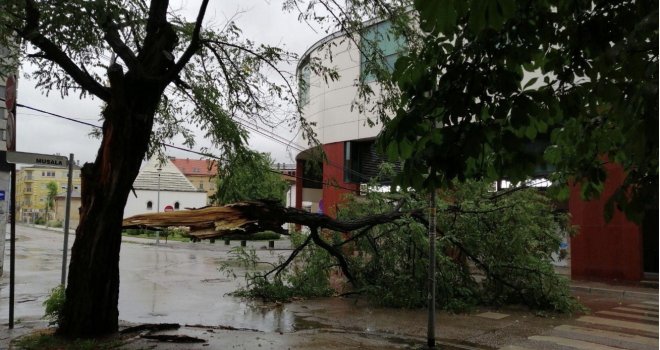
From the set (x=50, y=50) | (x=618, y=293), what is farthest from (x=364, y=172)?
(x=50, y=50)

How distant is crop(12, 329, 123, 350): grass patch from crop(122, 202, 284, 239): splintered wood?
1668 millimetres

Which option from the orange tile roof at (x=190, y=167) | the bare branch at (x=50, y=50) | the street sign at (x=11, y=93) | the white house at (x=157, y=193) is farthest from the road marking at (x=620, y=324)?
the orange tile roof at (x=190, y=167)

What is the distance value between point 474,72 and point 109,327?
5.84 meters

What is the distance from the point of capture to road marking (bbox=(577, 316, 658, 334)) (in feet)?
30.8

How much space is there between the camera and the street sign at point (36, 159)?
733cm

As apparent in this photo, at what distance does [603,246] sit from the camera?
16.2 m

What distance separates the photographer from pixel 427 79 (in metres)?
3.43

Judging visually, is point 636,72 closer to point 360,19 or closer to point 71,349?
point 360,19

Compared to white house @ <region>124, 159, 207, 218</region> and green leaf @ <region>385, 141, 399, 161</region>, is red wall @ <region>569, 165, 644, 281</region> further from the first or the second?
white house @ <region>124, 159, 207, 218</region>

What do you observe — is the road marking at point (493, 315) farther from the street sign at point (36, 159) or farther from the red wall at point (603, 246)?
the street sign at point (36, 159)

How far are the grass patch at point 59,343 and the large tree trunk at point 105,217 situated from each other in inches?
6.1

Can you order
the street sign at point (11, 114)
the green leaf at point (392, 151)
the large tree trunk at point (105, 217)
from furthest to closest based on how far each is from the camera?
the street sign at point (11, 114)
the large tree trunk at point (105, 217)
the green leaf at point (392, 151)

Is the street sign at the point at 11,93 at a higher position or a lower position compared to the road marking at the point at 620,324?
higher

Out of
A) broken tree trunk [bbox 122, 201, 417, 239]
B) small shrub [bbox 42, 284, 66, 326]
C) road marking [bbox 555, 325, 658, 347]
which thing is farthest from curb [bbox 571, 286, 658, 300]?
small shrub [bbox 42, 284, 66, 326]
